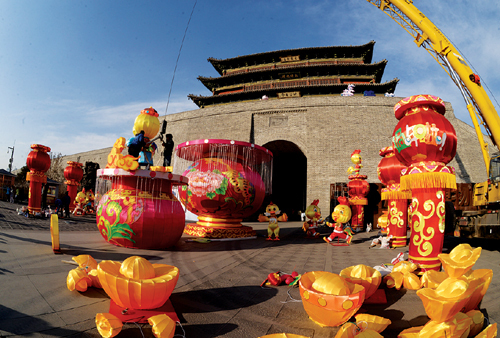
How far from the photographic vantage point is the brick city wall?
66.7ft

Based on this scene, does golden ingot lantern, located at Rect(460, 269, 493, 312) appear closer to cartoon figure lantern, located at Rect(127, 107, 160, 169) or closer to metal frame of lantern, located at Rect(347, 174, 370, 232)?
cartoon figure lantern, located at Rect(127, 107, 160, 169)

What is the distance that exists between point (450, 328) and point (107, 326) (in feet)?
7.22

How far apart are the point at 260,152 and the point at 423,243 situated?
5113 millimetres

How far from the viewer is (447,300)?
1859 millimetres

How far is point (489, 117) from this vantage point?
9906mm

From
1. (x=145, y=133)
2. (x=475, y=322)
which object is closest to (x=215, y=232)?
(x=145, y=133)

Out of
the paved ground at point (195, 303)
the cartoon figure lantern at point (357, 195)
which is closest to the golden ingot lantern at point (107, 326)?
the paved ground at point (195, 303)

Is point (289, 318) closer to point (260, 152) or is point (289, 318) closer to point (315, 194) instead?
point (260, 152)

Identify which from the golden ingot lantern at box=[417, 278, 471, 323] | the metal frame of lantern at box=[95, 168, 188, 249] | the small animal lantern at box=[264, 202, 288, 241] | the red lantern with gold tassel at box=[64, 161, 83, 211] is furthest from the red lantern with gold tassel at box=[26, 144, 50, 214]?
the golden ingot lantern at box=[417, 278, 471, 323]

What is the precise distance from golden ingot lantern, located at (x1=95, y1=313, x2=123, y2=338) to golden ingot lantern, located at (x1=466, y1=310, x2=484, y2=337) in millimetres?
Result: 2427

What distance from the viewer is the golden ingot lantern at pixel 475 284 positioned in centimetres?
203

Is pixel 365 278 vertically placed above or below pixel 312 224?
above

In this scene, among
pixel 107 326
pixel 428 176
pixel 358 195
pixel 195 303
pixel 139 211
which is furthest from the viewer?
pixel 358 195

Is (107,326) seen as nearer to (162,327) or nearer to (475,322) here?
(162,327)
